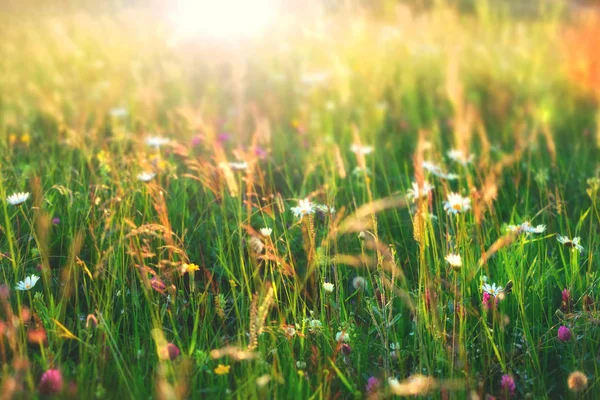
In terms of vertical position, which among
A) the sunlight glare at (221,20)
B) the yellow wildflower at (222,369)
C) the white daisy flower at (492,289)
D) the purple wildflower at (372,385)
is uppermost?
the sunlight glare at (221,20)

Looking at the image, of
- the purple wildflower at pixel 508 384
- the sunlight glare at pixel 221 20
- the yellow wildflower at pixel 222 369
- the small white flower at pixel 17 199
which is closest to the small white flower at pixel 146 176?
the small white flower at pixel 17 199

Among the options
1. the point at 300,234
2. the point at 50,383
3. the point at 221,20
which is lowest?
the point at 300,234

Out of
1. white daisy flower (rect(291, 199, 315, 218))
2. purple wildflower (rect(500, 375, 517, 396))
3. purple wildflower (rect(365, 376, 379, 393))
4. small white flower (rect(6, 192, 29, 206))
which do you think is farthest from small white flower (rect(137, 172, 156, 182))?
purple wildflower (rect(500, 375, 517, 396))

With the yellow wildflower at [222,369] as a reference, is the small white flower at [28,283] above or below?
above

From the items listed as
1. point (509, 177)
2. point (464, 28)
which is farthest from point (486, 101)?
point (464, 28)

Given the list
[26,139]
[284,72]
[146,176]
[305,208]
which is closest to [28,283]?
[146,176]

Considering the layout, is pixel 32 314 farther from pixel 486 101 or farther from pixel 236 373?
pixel 486 101

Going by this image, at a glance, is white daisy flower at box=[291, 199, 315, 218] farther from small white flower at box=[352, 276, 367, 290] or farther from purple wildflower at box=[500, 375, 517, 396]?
purple wildflower at box=[500, 375, 517, 396]

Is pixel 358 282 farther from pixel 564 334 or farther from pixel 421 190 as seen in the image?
pixel 564 334

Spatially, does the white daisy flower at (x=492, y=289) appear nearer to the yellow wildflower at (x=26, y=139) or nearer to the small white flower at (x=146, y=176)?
the small white flower at (x=146, y=176)
